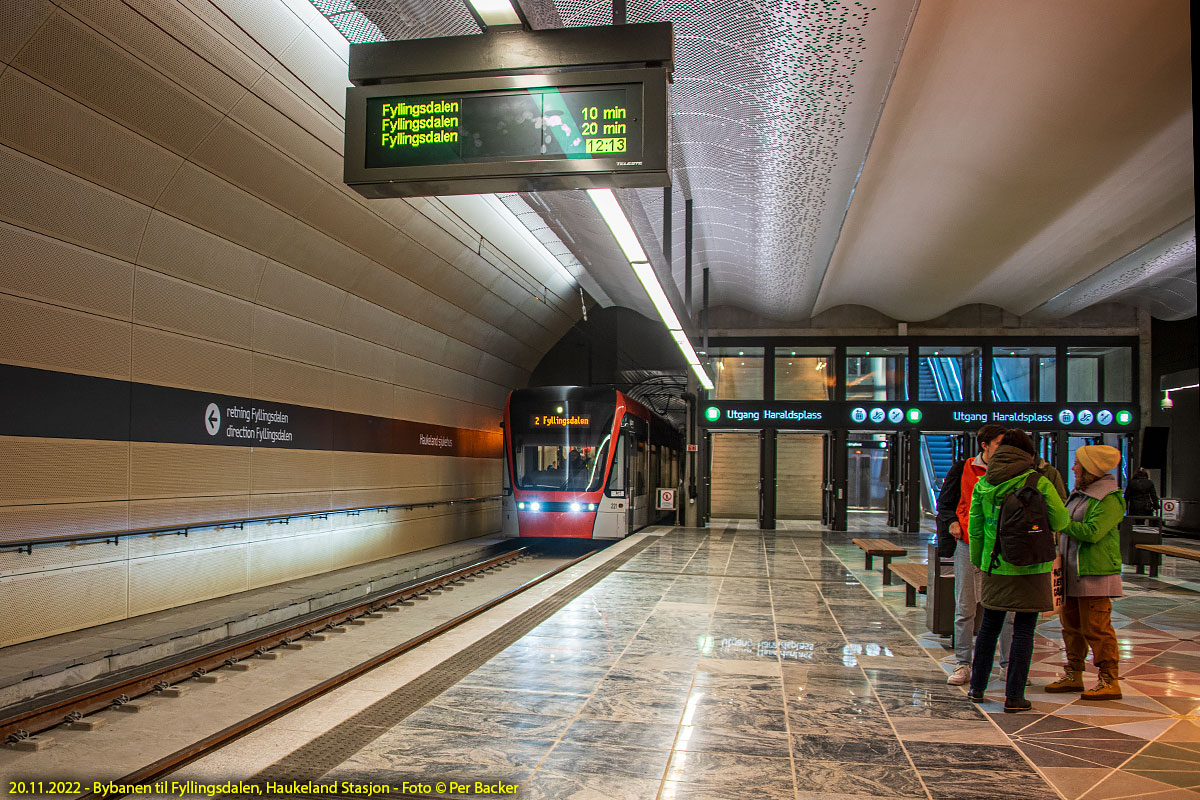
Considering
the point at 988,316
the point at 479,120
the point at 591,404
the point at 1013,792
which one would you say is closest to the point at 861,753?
the point at 1013,792

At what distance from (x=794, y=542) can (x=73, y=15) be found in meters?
13.4

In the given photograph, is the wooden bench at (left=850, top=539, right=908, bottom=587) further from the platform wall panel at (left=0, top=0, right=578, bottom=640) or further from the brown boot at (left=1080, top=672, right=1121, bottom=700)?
the platform wall panel at (left=0, top=0, right=578, bottom=640)

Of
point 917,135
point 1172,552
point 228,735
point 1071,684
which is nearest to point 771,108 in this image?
point 917,135

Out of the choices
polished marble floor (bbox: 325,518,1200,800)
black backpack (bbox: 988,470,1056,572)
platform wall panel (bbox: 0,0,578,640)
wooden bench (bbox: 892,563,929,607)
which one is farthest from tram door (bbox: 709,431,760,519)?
black backpack (bbox: 988,470,1056,572)

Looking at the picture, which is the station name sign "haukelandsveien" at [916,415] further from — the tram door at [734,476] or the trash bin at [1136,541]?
the trash bin at [1136,541]

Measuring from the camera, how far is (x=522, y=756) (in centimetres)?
391

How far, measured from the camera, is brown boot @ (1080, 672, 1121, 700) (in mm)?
5098

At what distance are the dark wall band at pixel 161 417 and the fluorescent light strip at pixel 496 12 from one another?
4.55 m

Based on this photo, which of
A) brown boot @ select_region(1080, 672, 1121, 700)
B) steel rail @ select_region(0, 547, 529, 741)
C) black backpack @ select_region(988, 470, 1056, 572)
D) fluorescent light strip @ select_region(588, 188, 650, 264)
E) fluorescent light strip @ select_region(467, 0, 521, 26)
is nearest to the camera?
fluorescent light strip @ select_region(467, 0, 521, 26)

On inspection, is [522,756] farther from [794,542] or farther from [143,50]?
[794,542]

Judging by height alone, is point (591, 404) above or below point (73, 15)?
below

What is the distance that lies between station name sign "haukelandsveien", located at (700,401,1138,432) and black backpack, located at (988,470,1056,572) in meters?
14.1

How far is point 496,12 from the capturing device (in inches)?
170

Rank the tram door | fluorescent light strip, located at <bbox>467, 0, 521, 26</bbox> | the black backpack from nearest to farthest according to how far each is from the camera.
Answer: fluorescent light strip, located at <bbox>467, 0, 521, 26</bbox>, the black backpack, the tram door
